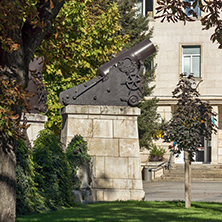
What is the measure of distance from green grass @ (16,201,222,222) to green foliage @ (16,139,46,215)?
36 cm

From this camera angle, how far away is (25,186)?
33.9 feet

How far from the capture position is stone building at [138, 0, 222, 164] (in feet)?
112

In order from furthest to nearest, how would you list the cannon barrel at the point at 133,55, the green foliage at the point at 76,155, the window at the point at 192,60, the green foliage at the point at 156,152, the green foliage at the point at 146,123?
the window at the point at 192,60 → the green foliage at the point at 156,152 → the green foliage at the point at 146,123 → the cannon barrel at the point at 133,55 → the green foliage at the point at 76,155

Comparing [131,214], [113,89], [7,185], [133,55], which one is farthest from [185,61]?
[7,185]

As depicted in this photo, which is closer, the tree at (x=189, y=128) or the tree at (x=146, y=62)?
the tree at (x=189, y=128)

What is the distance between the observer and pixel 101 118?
14273 mm

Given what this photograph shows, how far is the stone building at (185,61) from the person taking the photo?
3406 cm

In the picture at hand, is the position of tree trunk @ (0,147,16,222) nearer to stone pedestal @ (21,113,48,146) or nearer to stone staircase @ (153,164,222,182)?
stone pedestal @ (21,113,48,146)

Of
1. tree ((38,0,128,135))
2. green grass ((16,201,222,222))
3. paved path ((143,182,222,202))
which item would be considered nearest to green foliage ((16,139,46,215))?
green grass ((16,201,222,222))

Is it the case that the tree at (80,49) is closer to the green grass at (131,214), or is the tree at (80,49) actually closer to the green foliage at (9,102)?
the green grass at (131,214)

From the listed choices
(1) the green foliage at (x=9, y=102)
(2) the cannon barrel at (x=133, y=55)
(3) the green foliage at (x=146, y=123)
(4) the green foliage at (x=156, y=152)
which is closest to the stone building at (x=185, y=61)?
(4) the green foliage at (x=156, y=152)

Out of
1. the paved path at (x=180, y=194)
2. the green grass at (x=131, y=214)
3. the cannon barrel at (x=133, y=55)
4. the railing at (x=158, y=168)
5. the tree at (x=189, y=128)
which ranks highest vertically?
the cannon barrel at (x=133, y=55)

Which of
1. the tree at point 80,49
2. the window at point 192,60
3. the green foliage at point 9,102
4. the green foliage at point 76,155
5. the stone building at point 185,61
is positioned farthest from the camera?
the window at point 192,60

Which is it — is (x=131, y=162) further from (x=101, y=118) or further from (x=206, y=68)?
(x=206, y=68)
